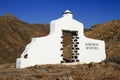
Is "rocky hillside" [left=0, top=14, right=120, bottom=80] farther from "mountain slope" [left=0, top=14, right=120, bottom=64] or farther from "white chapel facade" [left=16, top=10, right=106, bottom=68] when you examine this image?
"white chapel facade" [left=16, top=10, right=106, bottom=68]

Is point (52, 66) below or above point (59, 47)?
below

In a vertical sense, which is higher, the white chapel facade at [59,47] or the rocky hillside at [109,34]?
the rocky hillside at [109,34]

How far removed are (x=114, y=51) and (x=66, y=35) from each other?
152ft

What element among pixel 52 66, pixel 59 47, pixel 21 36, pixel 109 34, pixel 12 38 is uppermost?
pixel 21 36

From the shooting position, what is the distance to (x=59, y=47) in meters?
28.5

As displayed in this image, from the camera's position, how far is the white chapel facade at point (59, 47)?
26750 millimetres

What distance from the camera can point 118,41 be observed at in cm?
Result: 4497

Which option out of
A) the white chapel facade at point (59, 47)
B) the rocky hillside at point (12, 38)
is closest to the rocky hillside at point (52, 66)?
the rocky hillside at point (12, 38)

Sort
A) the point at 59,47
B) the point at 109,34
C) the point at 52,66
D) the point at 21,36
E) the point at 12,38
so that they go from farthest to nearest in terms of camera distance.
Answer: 1. the point at 21,36
2. the point at 12,38
3. the point at 109,34
4. the point at 59,47
5. the point at 52,66

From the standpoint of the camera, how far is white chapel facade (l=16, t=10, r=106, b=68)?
2675 cm

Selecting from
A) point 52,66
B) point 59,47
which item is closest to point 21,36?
point 59,47

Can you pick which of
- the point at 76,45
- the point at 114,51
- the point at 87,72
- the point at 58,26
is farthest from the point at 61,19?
the point at 114,51

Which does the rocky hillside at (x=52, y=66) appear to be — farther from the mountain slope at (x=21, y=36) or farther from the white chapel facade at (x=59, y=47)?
the white chapel facade at (x=59, y=47)

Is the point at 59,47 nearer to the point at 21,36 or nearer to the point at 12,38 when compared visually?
the point at 12,38
